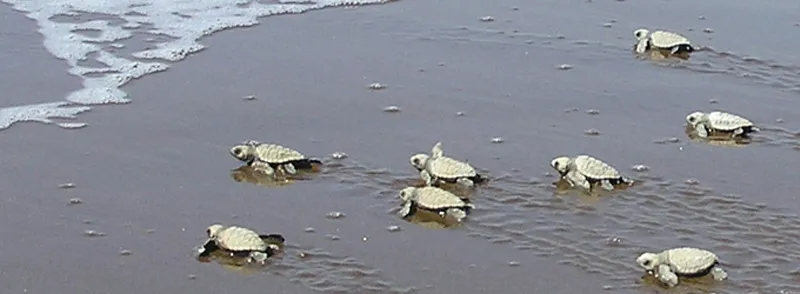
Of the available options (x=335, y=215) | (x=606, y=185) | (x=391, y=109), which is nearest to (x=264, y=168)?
(x=335, y=215)

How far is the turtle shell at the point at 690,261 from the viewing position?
16.3ft

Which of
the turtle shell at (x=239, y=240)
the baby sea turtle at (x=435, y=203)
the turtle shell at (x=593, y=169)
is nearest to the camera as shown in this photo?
the turtle shell at (x=239, y=240)

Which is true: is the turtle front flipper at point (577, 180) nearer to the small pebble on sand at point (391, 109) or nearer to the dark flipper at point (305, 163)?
the dark flipper at point (305, 163)

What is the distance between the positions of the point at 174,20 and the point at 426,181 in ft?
14.3

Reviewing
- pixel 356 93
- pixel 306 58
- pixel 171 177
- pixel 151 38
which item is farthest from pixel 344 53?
pixel 171 177

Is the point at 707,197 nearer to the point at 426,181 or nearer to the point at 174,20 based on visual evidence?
the point at 426,181

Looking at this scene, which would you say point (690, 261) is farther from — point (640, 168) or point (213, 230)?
point (213, 230)

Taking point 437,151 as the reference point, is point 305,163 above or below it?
below

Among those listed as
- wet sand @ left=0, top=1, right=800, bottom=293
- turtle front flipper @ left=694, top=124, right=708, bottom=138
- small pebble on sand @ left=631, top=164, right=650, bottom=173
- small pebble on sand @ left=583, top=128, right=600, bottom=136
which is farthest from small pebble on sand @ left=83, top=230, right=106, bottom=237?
turtle front flipper @ left=694, top=124, right=708, bottom=138

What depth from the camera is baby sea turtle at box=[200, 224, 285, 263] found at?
5.28 meters

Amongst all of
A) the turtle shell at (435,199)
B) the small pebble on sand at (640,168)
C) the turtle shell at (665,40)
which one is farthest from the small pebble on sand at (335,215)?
the turtle shell at (665,40)

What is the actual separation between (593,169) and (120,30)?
15.5ft

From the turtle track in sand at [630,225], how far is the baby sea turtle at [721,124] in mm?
737

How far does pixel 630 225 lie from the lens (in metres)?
5.63
